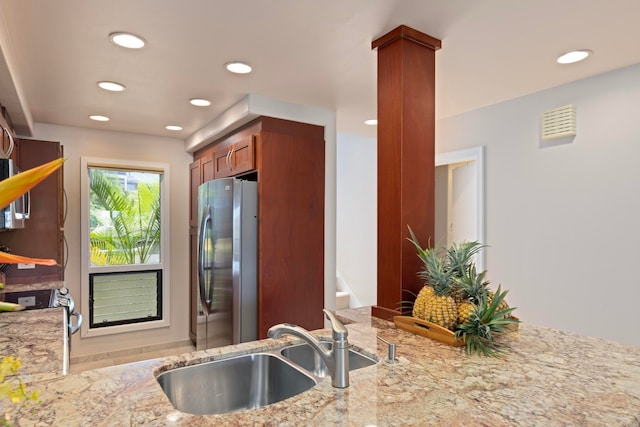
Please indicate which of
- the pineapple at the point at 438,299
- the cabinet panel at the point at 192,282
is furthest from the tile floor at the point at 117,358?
the pineapple at the point at 438,299

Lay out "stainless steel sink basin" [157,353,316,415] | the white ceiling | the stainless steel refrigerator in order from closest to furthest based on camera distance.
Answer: "stainless steel sink basin" [157,353,316,415]
the white ceiling
the stainless steel refrigerator

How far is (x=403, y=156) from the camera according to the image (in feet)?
5.88

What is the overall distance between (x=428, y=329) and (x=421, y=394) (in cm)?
51

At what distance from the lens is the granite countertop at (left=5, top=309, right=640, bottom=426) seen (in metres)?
0.90

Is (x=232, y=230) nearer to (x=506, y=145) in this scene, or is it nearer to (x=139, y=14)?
(x=139, y=14)

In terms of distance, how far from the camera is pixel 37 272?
3.21 metres

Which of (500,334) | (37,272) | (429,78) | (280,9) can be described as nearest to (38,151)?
(37,272)

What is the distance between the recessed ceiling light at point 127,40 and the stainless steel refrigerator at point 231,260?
1.08m

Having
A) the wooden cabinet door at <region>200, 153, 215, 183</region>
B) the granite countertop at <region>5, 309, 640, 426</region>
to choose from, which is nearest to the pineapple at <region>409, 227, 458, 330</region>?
the granite countertop at <region>5, 309, 640, 426</region>

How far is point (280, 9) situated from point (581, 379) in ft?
5.53

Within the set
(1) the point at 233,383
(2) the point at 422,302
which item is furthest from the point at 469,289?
(1) the point at 233,383

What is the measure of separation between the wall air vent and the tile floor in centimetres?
377

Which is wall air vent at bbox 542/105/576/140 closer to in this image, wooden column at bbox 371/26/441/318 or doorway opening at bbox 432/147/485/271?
doorway opening at bbox 432/147/485/271

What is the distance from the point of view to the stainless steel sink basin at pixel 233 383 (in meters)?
1.24
